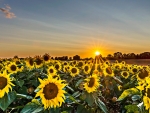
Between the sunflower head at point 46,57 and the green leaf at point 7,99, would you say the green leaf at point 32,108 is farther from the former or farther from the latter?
the sunflower head at point 46,57

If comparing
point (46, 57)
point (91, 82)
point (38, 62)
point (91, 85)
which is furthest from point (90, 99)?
point (46, 57)

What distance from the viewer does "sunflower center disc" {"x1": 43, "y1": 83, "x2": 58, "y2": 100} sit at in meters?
2.81

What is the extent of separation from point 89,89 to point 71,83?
171cm

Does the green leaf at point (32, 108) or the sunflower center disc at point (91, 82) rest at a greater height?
the sunflower center disc at point (91, 82)

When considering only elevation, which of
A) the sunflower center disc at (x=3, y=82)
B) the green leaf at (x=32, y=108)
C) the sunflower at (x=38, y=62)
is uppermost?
the sunflower at (x=38, y=62)

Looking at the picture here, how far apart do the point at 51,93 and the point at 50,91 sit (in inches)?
1.4

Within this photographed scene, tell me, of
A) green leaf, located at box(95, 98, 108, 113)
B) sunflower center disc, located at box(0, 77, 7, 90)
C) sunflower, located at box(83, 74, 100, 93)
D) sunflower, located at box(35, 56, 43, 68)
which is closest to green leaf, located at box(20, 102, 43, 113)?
sunflower center disc, located at box(0, 77, 7, 90)

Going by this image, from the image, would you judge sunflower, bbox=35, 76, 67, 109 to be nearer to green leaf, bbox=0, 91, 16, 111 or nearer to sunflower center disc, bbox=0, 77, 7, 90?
green leaf, bbox=0, 91, 16, 111

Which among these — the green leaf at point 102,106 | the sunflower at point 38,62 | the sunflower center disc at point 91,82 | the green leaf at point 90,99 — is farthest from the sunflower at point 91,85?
the sunflower at point 38,62

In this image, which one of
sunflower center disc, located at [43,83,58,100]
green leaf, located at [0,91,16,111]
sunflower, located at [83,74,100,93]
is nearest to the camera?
sunflower center disc, located at [43,83,58,100]

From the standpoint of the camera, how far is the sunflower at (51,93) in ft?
9.04

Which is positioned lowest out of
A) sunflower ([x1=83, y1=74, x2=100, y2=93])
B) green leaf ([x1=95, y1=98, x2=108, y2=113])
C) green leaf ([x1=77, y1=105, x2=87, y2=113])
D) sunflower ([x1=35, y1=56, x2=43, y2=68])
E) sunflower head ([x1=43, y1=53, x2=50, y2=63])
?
green leaf ([x1=77, y1=105, x2=87, y2=113])

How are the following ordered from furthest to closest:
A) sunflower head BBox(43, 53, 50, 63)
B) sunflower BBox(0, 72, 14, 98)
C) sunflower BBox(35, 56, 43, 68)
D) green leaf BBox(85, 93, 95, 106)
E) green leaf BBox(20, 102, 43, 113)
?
sunflower head BBox(43, 53, 50, 63) → sunflower BBox(35, 56, 43, 68) → green leaf BBox(85, 93, 95, 106) → sunflower BBox(0, 72, 14, 98) → green leaf BBox(20, 102, 43, 113)

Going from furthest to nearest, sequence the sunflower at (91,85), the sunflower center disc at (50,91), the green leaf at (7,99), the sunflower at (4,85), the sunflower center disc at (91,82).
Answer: the sunflower center disc at (91,82)
the sunflower at (91,85)
the sunflower at (4,85)
the green leaf at (7,99)
the sunflower center disc at (50,91)
